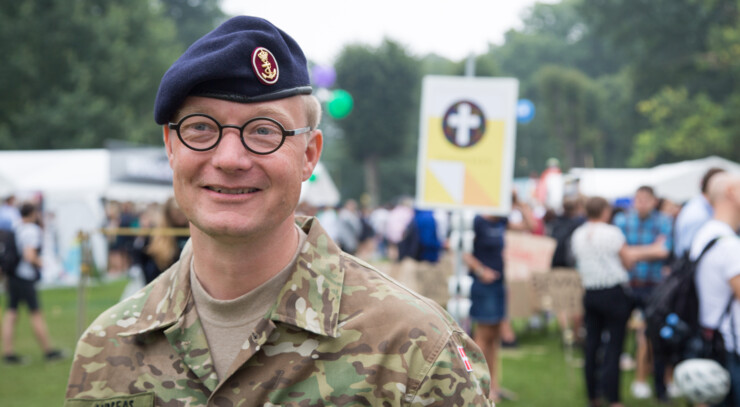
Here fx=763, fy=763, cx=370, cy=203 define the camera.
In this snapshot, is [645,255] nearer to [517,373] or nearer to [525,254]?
[517,373]

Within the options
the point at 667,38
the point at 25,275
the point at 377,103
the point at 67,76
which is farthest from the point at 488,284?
the point at 377,103

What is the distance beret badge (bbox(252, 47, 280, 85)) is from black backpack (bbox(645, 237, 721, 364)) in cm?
373

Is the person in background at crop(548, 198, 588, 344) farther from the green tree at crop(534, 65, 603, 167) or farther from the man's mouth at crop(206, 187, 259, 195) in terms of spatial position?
the green tree at crop(534, 65, 603, 167)

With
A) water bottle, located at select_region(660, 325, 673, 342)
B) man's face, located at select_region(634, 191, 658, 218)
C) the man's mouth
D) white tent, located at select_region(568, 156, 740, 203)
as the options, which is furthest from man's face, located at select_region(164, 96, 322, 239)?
white tent, located at select_region(568, 156, 740, 203)

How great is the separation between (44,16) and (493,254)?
2977 centimetres

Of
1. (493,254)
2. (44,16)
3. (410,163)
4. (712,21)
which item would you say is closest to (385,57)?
(410,163)

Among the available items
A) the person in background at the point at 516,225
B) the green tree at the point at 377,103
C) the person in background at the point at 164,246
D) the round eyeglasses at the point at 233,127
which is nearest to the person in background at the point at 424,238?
the person in background at the point at 516,225

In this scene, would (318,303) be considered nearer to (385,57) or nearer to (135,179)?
(135,179)

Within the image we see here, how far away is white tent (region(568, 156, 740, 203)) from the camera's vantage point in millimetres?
17719

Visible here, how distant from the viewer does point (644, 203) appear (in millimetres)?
8109

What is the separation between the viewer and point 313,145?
189 centimetres

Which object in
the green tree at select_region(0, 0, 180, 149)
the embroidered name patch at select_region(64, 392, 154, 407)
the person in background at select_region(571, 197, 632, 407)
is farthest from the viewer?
the green tree at select_region(0, 0, 180, 149)

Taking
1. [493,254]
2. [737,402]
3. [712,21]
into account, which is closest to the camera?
[737,402]

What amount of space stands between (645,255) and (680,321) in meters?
2.81
